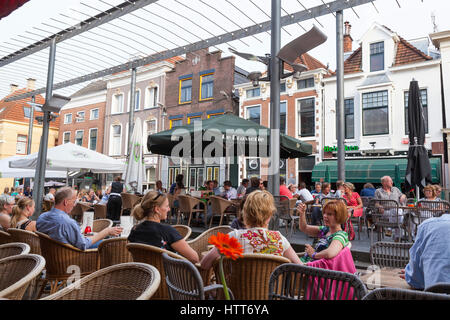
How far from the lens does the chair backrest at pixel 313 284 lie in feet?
4.60

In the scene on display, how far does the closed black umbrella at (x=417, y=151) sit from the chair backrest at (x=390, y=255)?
4546mm

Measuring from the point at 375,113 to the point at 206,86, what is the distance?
9894mm

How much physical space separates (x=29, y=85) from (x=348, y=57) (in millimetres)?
14785

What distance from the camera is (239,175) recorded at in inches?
723

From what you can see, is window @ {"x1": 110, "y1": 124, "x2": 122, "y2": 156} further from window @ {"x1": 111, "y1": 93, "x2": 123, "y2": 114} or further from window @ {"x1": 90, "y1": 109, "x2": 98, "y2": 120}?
window @ {"x1": 90, "y1": 109, "x2": 98, "y2": 120}

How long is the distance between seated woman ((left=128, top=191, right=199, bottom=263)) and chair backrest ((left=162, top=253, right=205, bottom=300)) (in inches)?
29.9

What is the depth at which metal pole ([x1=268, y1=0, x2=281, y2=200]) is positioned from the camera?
4.64 meters

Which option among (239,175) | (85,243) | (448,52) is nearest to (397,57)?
(448,52)

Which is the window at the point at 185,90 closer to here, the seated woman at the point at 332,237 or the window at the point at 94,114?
the window at the point at 94,114

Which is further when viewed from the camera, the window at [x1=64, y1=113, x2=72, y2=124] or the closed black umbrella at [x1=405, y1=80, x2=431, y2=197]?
the window at [x1=64, y1=113, x2=72, y2=124]

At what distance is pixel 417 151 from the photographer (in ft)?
22.3

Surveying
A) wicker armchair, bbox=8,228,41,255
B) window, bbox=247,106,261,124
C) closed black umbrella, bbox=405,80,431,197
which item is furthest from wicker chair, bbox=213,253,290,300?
window, bbox=247,106,261,124

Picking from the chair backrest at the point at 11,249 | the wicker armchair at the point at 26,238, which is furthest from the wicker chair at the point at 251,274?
the wicker armchair at the point at 26,238

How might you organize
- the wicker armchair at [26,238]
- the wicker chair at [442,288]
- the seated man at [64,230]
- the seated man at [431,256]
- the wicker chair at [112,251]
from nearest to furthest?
1. the wicker chair at [442,288]
2. the seated man at [431,256]
3. the wicker chair at [112,251]
4. the seated man at [64,230]
5. the wicker armchair at [26,238]
